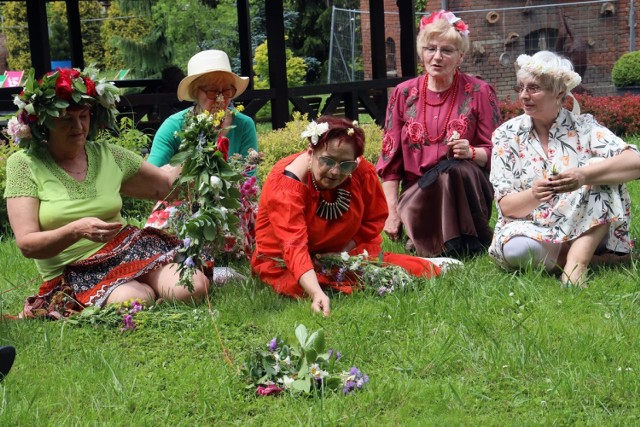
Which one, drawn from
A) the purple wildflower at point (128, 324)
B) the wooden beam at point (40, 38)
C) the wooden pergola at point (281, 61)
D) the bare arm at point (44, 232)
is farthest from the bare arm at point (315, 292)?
the wooden beam at point (40, 38)

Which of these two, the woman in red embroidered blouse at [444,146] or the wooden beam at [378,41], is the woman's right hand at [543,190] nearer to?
the woman in red embroidered blouse at [444,146]

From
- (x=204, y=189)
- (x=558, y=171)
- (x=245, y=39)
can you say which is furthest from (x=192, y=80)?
(x=245, y=39)

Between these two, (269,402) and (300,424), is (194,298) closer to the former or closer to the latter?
(269,402)

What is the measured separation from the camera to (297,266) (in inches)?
205

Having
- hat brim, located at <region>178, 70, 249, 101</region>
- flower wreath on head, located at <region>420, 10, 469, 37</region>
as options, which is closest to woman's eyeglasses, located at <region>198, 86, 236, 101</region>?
hat brim, located at <region>178, 70, 249, 101</region>

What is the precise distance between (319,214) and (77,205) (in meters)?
1.32

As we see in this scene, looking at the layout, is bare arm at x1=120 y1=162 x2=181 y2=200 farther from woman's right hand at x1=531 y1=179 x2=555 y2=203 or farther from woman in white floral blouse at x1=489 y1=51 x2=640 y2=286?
woman's right hand at x1=531 y1=179 x2=555 y2=203

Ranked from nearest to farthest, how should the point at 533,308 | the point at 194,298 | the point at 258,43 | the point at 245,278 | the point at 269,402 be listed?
the point at 269,402
the point at 533,308
the point at 194,298
the point at 245,278
the point at 258,43

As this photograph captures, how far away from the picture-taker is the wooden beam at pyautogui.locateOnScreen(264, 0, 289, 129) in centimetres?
1113

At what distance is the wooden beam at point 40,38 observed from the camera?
1054cm

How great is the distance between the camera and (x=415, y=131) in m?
6.52

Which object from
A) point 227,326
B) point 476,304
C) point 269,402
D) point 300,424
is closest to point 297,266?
point 227,326

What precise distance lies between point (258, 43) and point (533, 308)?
27373 mm

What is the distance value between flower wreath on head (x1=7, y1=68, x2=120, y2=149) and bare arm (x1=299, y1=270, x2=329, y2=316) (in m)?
1.42
